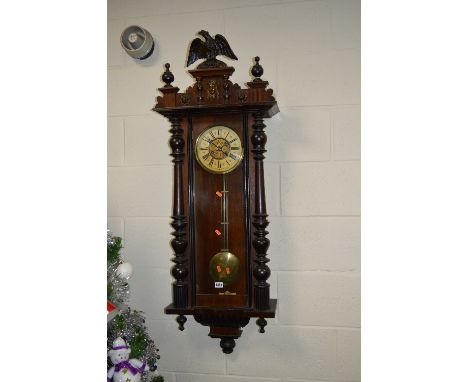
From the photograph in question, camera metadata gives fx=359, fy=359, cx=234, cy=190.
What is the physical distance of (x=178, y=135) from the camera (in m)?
1.31

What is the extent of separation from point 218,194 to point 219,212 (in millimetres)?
67

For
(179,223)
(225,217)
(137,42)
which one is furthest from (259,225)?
(137,42)

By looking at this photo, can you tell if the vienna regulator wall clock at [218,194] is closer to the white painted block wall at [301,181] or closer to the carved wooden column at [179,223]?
the carved wooden column at [179,223]

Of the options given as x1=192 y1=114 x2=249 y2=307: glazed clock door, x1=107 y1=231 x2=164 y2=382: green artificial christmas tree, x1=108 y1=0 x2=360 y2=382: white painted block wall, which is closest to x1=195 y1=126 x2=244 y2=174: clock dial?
x1=192 y1=114 x2=249 y2=307: glazed clock door

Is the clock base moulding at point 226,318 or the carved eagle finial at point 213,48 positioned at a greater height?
the carved eagle finial at point 213,48

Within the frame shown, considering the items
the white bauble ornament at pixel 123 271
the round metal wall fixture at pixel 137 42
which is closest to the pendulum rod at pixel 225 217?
the white bauble ornament at pixel 123 271

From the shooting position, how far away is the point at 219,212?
1.34m

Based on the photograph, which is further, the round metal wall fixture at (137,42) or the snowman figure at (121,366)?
the round metal wall fixture at (137,42)

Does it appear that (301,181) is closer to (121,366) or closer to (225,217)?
(225,217)

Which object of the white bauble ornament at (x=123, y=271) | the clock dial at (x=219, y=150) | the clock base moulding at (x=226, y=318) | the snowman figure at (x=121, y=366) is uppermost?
the clock dial at (x=219, y=150)

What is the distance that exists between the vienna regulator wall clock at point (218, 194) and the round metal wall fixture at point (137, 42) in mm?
295

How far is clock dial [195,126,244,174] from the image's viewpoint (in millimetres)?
1299

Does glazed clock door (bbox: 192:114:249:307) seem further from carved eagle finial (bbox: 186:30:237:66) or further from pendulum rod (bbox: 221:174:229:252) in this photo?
carved eagle finial (bbox: 186:30:237:66)

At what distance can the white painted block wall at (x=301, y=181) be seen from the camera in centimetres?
144
